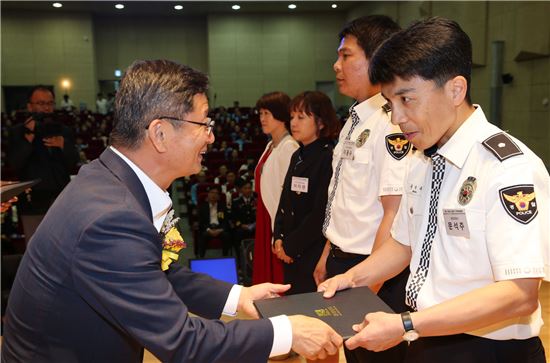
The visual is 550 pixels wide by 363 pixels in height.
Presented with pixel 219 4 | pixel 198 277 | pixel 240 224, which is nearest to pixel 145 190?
pixel 198 277

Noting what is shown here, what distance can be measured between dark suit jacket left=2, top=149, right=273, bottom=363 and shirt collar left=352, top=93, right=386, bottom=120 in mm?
1295

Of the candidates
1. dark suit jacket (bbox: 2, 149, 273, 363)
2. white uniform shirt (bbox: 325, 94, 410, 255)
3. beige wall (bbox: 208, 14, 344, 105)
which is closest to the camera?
dark suit jacket (bbox: 2, 149, 273, 363)

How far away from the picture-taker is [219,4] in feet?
53.6

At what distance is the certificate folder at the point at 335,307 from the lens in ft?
5.10

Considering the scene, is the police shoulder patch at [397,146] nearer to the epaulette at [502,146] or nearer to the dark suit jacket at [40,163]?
the epaulette at [502,146]

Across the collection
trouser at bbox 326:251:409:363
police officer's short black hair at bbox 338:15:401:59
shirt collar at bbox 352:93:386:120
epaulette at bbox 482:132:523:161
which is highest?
police officer's short black hair at bbox 338:15:401:59

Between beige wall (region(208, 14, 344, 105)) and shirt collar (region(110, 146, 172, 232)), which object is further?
beige wall (region(208, 14, 344, 105))

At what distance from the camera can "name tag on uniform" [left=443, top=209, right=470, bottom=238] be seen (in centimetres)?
136

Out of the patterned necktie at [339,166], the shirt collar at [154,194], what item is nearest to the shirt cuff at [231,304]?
the shirt collar at [154,194]

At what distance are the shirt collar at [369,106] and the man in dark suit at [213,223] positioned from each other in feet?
12.9

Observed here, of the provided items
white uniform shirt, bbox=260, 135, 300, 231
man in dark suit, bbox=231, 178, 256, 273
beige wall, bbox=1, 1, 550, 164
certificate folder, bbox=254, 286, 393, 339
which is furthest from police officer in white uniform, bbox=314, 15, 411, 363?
beige wall, bbox=1, 1, 550, 164

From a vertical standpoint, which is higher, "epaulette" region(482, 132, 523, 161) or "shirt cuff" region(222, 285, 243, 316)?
"epaulette" region(482, 132, 523, 161)

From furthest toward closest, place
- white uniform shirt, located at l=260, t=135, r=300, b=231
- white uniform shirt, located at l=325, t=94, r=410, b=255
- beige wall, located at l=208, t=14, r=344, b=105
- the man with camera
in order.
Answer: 1. beige wall, located at l=208, t=14, r=344, b=105
2. the man with camera
3. white uniform shirt, located at l=260, t=135, r=300, b=231
4. white uniform shirt, located at l=325, t=94, r=410, b=255

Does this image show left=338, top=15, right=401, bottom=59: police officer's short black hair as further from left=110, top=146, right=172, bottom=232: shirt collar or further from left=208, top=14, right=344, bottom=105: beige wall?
left=208, top=14, right=344, bottom=105: beige wall
